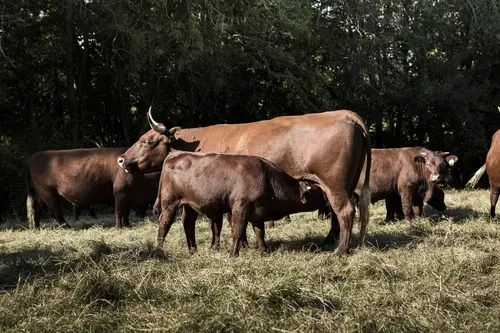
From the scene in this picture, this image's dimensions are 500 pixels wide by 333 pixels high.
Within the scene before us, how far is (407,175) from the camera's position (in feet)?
37.7

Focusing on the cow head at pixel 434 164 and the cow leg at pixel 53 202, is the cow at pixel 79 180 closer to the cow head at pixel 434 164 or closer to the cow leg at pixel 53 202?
the cow leg at pixel 53 202

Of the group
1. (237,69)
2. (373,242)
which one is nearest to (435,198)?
(373,242)

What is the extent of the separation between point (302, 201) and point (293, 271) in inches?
65.6

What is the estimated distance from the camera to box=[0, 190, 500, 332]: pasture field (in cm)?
431

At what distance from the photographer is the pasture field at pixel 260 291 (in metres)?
4.31

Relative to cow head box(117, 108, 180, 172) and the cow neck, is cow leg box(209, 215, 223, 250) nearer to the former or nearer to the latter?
cow head box(117, 108, 180, 172)

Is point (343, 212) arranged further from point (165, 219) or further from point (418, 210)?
point (418, 210)

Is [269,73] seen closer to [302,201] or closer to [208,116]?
[208,116]

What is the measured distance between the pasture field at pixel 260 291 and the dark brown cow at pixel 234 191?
1.59 feet

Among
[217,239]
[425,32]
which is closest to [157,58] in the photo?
[217,239]

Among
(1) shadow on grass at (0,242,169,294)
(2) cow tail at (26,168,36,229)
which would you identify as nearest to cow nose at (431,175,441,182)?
(1) shadow on grass at (0,242,169,294)

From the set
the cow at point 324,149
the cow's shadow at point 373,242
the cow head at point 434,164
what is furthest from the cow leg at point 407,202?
the cow at point 324,149

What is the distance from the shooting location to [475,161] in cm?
2458

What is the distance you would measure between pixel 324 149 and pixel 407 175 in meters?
4.21
